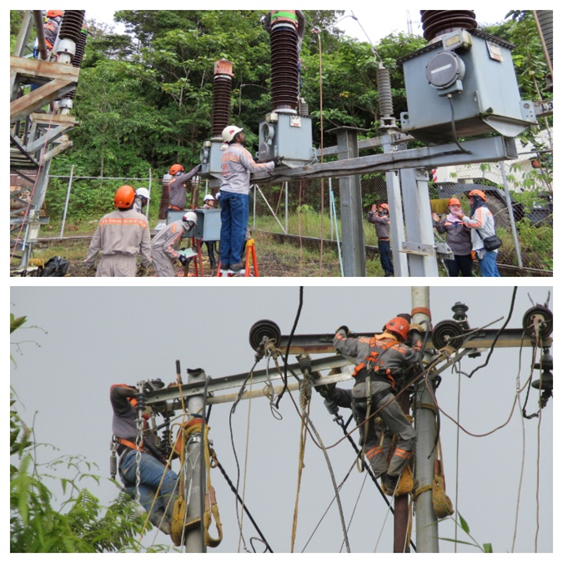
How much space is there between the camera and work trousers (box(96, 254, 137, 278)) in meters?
5.32

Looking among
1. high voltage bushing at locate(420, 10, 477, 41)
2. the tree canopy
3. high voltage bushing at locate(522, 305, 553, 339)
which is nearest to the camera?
high voltage bushing at locate(522, 305, 553, 339)

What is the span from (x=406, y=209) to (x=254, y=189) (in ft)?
33.8

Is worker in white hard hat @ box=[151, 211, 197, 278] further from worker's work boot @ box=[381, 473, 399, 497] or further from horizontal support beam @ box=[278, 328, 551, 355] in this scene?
worker's work boot @ box=[381, 473, 399, 497]

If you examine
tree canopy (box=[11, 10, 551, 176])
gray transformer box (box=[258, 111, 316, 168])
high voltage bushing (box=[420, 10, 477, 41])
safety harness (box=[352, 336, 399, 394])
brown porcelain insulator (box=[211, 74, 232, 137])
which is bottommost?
safety harness (box=[352, 336, 399, 394])

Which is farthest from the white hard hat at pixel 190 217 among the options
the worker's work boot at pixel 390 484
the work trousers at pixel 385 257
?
the worker's work boot at pixel 390 484

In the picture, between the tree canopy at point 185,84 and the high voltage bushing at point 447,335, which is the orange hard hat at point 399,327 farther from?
the tree canopy at point 185,84

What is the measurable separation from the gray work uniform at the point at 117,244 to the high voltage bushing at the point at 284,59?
1946 millimetres

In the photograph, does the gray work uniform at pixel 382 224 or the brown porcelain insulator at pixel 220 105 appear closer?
the brown porcelain insulator at pixel 220 105

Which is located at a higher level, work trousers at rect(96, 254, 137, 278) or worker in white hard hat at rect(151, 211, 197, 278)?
worker in white hard hat at rect(151, 211, 197, 278)

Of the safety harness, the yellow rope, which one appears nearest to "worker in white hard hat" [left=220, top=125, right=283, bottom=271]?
the yellow rope

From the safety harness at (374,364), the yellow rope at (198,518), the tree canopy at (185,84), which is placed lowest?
the yellow rope at (198,518)

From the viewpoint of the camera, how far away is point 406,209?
4984 mm

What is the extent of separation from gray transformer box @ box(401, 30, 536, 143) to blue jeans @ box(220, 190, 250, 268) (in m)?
1.97

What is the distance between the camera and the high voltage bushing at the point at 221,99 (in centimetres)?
719
